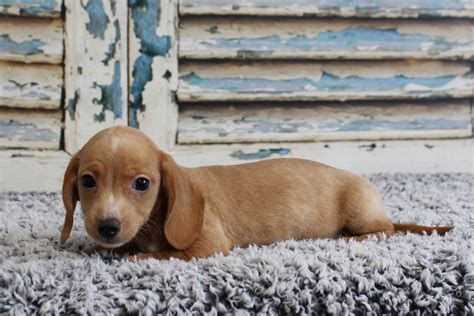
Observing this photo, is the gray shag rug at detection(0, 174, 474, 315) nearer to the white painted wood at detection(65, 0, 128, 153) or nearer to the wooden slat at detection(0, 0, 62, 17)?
the white painted wood at detection(65, 0, 128, 153)

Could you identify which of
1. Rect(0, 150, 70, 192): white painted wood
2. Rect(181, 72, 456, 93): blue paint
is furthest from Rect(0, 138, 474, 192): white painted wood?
Rect(181, 72, 456, 93): blue paint

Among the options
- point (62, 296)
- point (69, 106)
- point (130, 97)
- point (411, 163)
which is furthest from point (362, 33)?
point (62, 296)

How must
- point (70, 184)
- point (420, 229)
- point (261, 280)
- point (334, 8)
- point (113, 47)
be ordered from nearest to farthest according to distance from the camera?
point (261, 280)
point (70, 184)
point (420, 229)
point (113, 47)
point (334, 8)

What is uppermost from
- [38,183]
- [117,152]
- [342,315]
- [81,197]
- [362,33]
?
[362,33]

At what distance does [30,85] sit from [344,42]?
152cm

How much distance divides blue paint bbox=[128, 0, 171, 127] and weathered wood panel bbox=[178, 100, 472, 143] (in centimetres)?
23

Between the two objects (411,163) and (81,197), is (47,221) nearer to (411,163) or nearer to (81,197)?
(81,197)

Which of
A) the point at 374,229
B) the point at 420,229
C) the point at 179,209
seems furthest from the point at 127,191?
the point at 420,229

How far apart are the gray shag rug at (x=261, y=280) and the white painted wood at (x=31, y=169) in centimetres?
112

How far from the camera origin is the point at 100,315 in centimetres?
131

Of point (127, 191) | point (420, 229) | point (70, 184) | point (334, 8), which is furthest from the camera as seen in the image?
point (334, 8)

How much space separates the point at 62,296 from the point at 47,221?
3.08ft

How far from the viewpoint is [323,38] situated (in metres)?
3.07

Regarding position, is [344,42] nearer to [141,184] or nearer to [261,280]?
[141,184]
